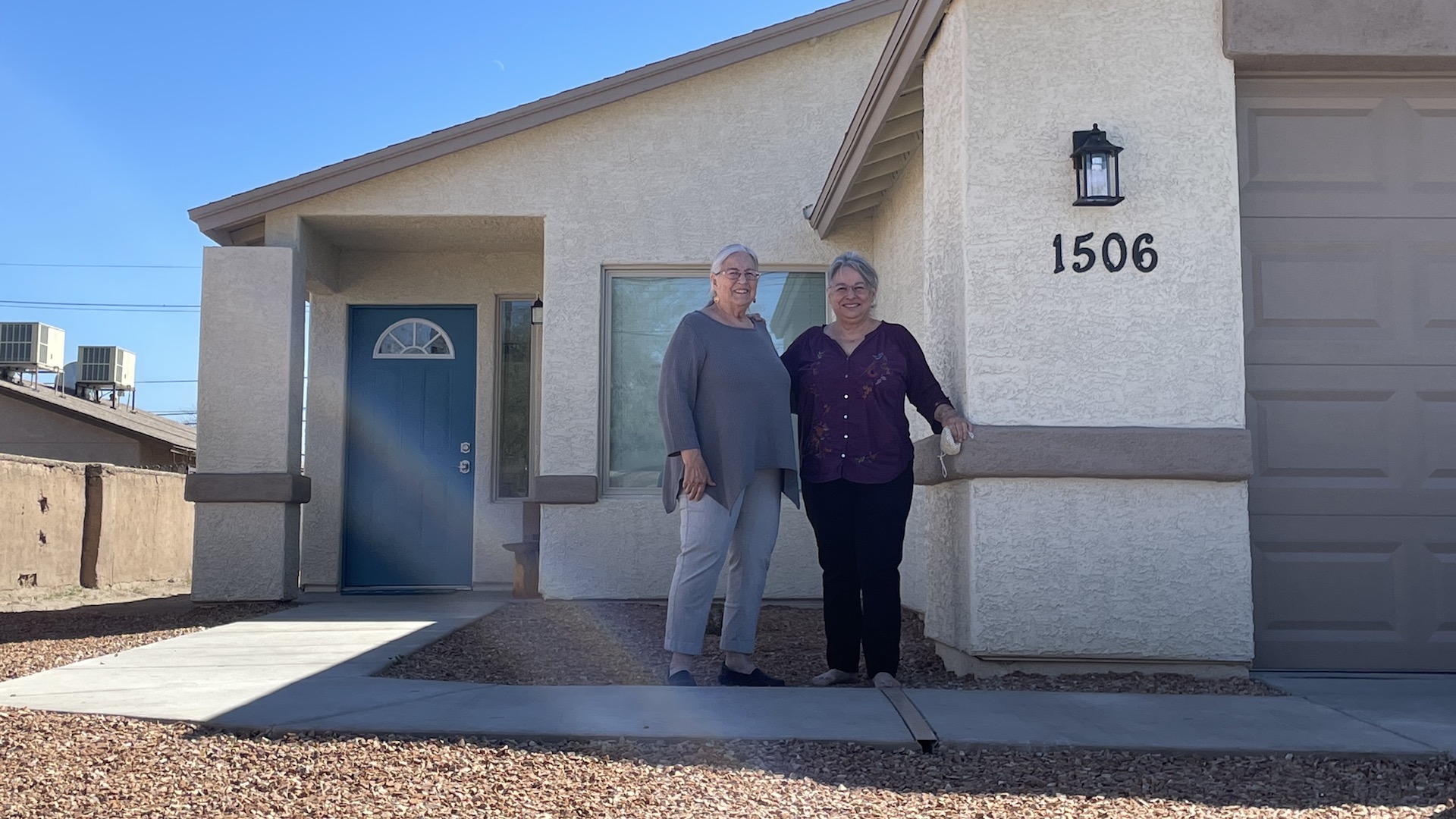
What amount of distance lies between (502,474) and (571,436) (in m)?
1.66

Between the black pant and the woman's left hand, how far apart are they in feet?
0.74

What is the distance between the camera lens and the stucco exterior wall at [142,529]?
13203mm

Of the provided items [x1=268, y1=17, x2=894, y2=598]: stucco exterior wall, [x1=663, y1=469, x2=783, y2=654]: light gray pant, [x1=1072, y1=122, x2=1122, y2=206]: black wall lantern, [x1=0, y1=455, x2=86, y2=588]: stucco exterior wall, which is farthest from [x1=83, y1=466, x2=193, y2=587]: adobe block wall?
[x1=1072, y1=122, x2=1122, y2=206]: black wall lantern

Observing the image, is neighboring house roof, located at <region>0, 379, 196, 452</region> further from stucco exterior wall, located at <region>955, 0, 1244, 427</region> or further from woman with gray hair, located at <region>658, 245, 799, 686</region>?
stucco exterior wall, located at <region>955, 0, 1244, 427</region>

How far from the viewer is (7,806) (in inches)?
112

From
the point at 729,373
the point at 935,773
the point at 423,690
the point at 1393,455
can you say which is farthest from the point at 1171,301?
the point at 423,690

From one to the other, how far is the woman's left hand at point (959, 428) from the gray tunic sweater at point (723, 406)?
573mm

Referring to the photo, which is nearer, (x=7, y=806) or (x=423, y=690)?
(x=7, y=806)

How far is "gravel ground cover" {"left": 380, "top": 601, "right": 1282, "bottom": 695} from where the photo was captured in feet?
14.6

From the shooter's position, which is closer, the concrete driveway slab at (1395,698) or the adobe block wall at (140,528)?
the concrete driveway slab at (1395,698)

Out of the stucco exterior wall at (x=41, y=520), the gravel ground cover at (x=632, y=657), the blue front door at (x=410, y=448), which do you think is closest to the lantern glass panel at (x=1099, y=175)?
the gravel ground cover at (x=632, y=657)

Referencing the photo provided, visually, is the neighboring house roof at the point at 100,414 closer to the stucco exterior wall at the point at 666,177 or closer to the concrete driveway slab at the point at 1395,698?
the stucco exterior wall at the point at 666,177

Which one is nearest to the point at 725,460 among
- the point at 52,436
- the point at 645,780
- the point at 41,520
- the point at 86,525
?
the point at 645,780

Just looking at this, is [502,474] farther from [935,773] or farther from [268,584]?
[935,773]
